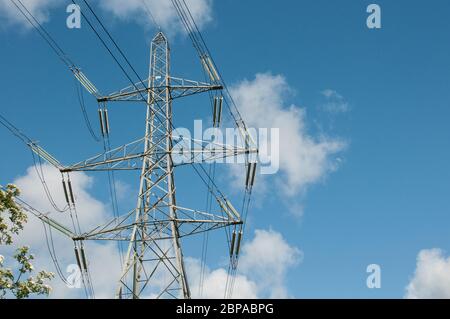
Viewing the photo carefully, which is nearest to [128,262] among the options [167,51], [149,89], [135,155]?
[135,155]

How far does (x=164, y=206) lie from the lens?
77.1 ft

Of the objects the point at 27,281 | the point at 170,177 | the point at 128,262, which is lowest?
the point at 27,281

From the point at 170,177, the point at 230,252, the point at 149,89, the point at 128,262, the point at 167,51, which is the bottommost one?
the point at 128,262

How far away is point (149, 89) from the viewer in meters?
27.8

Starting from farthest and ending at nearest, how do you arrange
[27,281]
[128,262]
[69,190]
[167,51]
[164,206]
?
[167,51] → [69,190] → [164,206] → [128,262] → [27,281]
